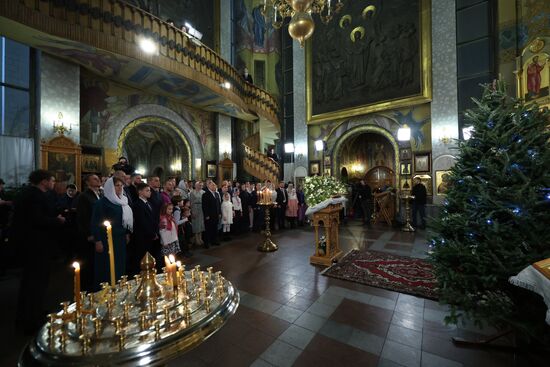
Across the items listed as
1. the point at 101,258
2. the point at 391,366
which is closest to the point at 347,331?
the point at 391,366

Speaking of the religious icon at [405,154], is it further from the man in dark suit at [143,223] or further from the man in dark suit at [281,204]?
the man in dark suit at [143,223]

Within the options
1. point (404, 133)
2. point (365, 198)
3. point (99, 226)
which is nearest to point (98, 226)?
point (99, 226)

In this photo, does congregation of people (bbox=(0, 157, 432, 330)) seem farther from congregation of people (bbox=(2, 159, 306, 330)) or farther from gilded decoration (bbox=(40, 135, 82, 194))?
gilded decoration (bbox=(40, 135, 82, 194))

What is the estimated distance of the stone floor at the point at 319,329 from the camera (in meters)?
2.49

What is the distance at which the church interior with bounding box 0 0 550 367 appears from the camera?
7.75ft

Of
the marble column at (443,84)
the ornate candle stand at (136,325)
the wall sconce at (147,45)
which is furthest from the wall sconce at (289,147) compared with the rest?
the ornate candle stand at (136,325)

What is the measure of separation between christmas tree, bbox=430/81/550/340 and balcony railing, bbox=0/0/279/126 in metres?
8.25

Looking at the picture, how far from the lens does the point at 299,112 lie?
571 inches

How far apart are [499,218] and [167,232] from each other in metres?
4.83

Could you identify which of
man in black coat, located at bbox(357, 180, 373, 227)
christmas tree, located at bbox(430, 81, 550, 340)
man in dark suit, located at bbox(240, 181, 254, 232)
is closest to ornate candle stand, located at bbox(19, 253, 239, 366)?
christmas tree, located at bbox(430, 81, 550, 340)

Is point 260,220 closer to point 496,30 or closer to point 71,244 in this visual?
point 71,244

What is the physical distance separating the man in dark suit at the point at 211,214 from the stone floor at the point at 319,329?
2127 mm

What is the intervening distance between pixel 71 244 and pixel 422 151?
1254 cm

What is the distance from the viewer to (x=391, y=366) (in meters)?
2.38
